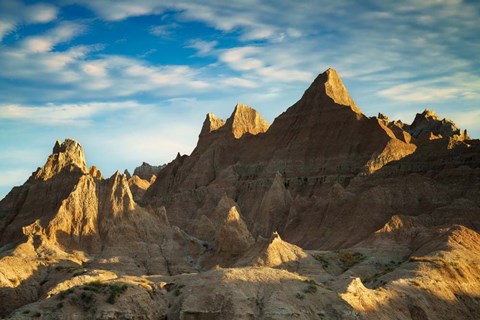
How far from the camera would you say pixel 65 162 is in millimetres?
130875

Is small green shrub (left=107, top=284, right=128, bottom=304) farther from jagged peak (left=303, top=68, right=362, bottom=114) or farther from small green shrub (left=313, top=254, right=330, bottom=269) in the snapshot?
jagged peak (left=303, top=68, right=362, bottom=114)

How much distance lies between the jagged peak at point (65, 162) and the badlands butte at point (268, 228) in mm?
293

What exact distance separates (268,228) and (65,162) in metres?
34.9

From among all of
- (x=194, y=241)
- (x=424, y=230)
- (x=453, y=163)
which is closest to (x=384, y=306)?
(x=424, y=230)

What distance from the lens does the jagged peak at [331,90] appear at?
495 ft

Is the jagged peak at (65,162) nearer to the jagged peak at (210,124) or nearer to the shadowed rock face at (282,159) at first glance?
the shadowed rock face at (282,159)

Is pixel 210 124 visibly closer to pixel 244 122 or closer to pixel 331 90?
pixel 244 122

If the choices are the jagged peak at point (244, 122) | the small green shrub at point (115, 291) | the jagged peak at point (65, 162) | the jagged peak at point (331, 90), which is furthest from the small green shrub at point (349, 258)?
the jagged peak at point (244, 122)

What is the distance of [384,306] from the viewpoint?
204 feet

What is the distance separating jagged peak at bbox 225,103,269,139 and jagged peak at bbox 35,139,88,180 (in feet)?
143

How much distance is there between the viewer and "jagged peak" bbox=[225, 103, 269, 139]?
171 metres

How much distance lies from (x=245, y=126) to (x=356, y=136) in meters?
40.3

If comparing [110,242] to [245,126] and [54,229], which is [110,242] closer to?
[54,229]

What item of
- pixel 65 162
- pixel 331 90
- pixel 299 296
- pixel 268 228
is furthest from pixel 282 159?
pixel 299 296
